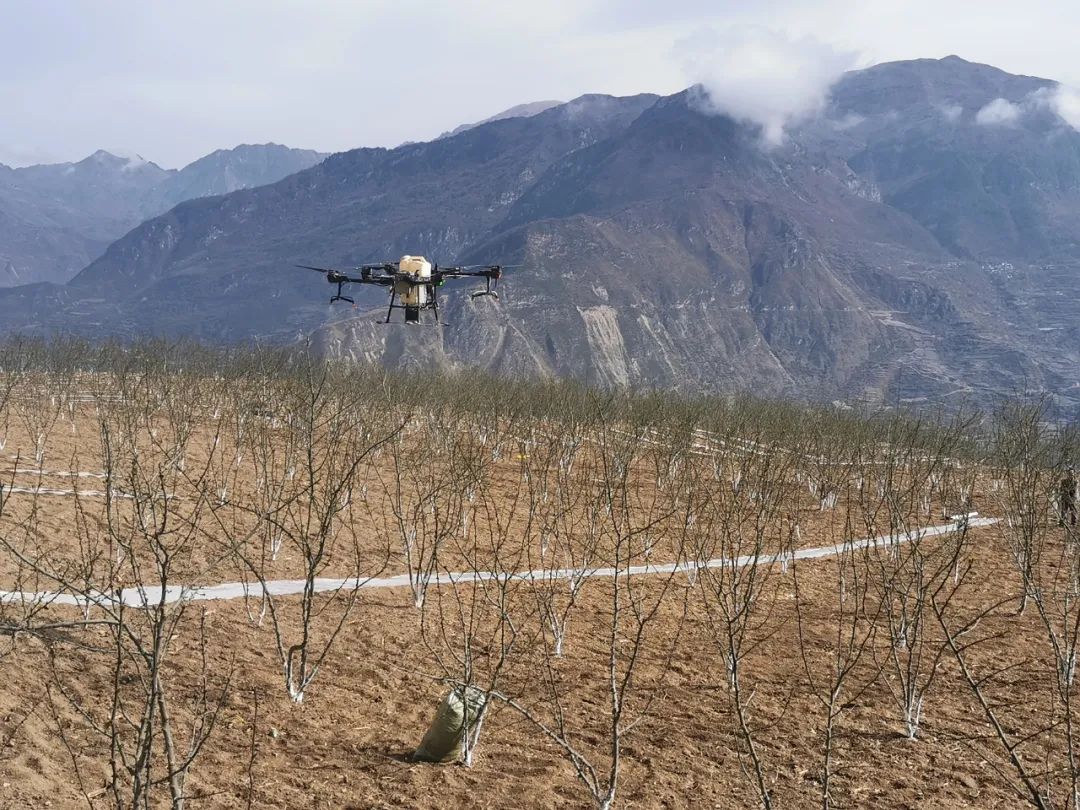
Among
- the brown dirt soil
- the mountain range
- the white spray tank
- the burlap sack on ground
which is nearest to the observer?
the brown dirt soil

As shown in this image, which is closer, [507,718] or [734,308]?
[507,718]

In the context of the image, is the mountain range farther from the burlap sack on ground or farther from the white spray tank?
the burlap sack on ground

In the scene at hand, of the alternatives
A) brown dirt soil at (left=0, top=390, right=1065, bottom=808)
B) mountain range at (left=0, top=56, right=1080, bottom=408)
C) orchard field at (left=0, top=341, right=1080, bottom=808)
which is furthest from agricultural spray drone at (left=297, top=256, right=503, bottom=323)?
mountain range at (left=0, top=56, right=1080, bottom=408)

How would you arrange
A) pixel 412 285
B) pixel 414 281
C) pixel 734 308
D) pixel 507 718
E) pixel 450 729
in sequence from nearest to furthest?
pixel 450 729 → pixel 507 718 → pixel 414 281 → pixel 412 285 → pixel 734 308

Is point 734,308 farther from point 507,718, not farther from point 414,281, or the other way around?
point 507,718

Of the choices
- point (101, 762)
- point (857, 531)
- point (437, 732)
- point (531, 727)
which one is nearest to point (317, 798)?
point (437, 732)

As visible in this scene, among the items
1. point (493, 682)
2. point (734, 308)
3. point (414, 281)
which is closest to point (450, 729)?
point (493, 682)

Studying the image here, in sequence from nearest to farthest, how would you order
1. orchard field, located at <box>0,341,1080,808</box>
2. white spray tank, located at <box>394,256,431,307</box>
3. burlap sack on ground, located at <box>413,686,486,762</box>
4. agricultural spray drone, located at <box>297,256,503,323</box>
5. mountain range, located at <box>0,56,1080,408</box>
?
orchard field, located at <box>0,341,1080,808</box>, burlap sack on ground, located at <box>413,686,486,762</box>, agricultural spray drone, located at <box>297,256,503,323</box>, white spray tank, located at <box>394,256,431,307</box>, mountain range, located at <box>0,56,1080,408</box>

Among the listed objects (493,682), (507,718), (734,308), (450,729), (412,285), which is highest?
(734,308)

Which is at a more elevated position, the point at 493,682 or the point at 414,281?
the point at 414,281
